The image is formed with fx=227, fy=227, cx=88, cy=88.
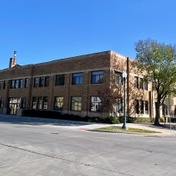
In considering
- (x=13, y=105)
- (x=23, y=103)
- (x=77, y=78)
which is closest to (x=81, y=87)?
(x=77, y=78)

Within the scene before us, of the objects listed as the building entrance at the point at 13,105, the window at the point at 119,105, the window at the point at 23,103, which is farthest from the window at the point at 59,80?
the building entrance at the point at 13,105

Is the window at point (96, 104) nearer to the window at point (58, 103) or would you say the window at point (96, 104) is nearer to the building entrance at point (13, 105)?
the window at point (58, 103)

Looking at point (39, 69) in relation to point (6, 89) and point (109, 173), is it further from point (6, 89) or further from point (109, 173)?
point (109, 173)

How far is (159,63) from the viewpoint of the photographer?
2844 centimetres

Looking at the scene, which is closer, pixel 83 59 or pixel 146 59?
pixel 146 59

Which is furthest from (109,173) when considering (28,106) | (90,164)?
(28,106)

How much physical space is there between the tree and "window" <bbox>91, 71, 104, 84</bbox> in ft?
17.4

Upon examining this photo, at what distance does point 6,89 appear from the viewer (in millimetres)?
44344

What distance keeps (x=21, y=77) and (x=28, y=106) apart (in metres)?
6.25

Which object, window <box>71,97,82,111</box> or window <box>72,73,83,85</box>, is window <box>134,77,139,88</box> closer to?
window <box>72,73,83,85</box>

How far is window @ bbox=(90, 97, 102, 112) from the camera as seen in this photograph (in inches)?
1168

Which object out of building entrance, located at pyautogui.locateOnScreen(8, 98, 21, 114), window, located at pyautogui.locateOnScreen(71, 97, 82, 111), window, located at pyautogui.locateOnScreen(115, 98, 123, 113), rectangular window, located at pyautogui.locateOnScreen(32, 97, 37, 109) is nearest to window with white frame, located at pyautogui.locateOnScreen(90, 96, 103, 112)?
A: window, located at pyautogui.locateOnScreen(71, 97, 82, 111)

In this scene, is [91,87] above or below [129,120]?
above

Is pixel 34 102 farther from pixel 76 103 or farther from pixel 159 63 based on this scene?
pixel 159 63
